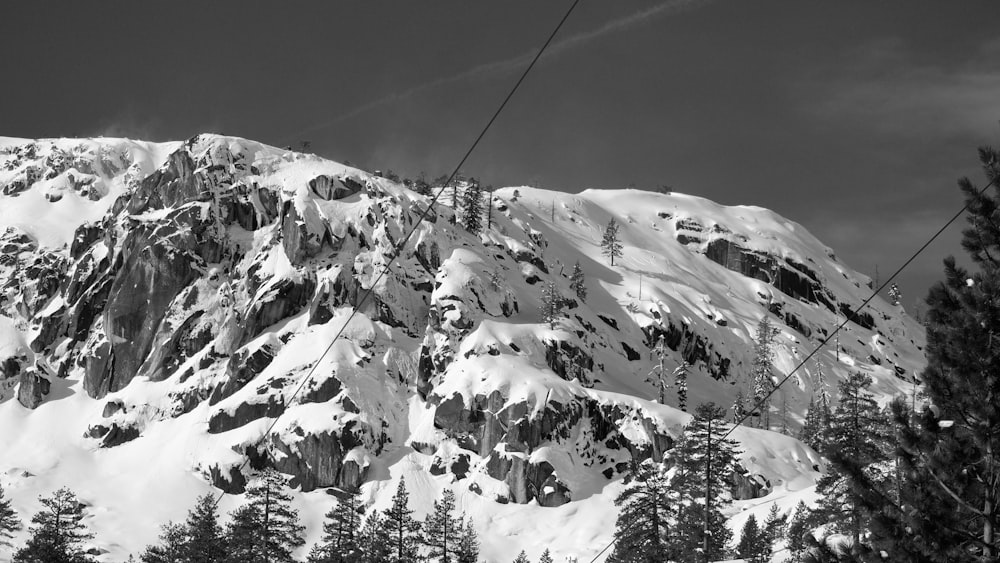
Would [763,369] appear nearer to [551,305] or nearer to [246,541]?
[551,305]

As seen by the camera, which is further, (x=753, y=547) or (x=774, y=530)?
(x=774, y=530)

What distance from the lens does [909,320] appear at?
17600cm

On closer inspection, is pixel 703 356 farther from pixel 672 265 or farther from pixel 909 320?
pixel 909 320

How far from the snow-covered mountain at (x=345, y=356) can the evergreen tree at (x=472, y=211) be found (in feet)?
8.13

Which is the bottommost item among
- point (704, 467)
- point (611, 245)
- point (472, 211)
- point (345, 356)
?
point (704, 467)

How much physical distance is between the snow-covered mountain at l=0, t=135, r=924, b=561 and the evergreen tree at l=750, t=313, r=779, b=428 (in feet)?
8.05

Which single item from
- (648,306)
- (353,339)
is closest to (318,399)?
(353,339)

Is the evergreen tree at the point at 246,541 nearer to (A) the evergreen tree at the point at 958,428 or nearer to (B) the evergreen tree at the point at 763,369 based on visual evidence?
(A) the evergreen tree at the point at 958,428

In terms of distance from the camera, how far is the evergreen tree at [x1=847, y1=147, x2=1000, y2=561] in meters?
14.5

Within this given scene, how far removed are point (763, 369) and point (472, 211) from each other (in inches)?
1820

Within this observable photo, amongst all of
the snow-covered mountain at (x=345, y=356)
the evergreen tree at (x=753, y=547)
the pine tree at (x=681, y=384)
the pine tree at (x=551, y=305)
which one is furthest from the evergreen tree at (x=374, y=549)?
the pine tree at (x=681, y=384)

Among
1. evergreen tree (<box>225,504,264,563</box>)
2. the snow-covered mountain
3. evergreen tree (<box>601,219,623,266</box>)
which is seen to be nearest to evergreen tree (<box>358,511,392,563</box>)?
evergreen tree (<box>225,504,264,563</box>)

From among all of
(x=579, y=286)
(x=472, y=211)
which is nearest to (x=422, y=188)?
(x=472, y=211)

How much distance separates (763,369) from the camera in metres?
115
